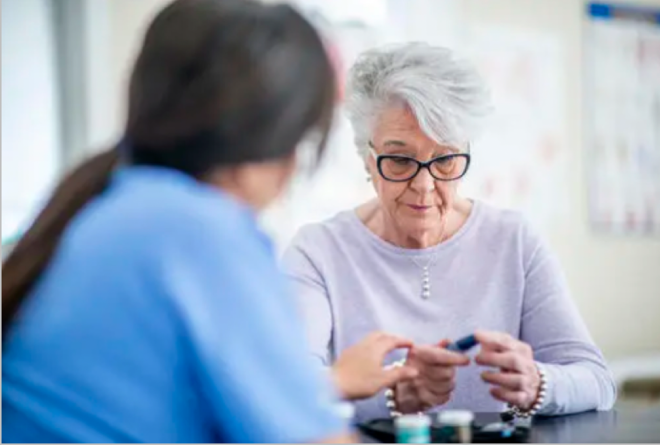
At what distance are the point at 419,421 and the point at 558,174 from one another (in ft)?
6.25

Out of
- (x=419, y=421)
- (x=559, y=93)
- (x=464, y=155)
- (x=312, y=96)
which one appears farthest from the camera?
(x=559, y=93)

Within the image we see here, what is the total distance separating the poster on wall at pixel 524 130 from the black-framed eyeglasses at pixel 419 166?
118cm

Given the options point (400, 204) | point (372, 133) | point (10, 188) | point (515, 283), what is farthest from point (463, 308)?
point (10, 188)

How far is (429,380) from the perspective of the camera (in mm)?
1377

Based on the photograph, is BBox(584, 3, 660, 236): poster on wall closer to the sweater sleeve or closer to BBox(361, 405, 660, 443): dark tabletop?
the sweater sleeve

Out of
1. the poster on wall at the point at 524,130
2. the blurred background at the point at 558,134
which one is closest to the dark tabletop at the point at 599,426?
the blurred background at the point at 558,134

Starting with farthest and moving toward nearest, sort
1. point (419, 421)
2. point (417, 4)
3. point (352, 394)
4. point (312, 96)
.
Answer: point (417, 4) < point (352, 394) < point (419, 421) < point (312, 96)

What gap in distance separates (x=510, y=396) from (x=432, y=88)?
48 cm

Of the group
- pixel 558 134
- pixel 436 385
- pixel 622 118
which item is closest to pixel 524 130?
pixel 558 134

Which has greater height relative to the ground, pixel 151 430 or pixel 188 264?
pixel 188 264

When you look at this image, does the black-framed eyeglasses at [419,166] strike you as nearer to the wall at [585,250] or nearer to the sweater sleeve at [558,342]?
the sweater sleeve at [558,342]

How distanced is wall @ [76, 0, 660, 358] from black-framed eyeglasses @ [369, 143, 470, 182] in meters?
A: 1.30

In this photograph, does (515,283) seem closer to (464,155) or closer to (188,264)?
(464,155)

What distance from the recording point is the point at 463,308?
160cm
